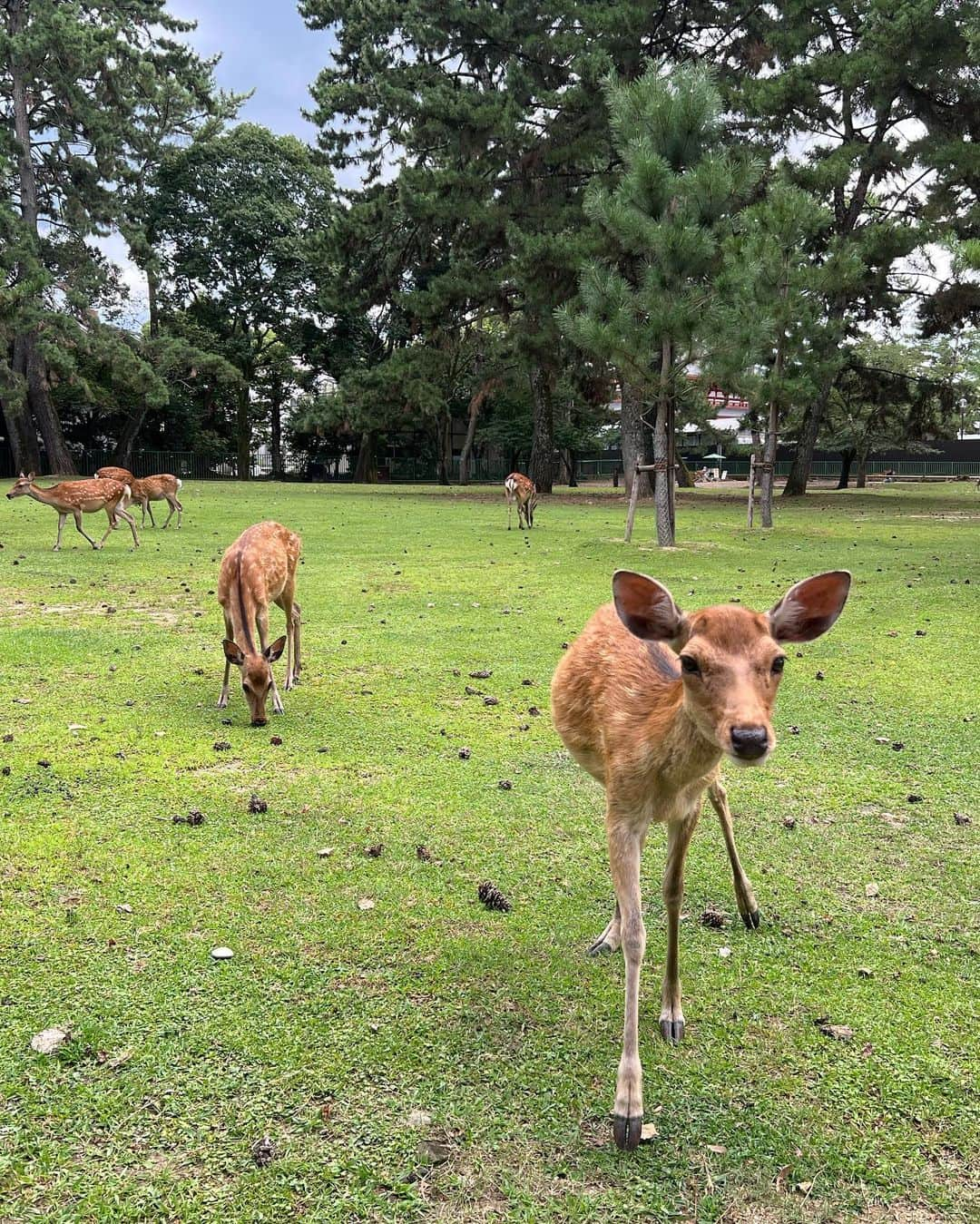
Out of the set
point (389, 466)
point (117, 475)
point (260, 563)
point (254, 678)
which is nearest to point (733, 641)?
point (254, 678)

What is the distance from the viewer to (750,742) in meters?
2.03

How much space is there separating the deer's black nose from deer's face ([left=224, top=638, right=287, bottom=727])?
12.8 ft

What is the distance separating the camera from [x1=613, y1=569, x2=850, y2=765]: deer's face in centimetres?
210

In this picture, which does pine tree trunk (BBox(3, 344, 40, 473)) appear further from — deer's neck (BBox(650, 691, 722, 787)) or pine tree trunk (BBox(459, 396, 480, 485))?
deer's neck (BBox(650, 691, 722, 787))

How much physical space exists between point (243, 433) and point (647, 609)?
4099cm

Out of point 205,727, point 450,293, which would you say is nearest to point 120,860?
point 205,727

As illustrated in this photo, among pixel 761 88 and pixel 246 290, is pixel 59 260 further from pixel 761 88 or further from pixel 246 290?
pixel 761 88

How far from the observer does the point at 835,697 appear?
6051 mm

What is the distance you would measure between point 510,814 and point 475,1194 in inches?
83.3

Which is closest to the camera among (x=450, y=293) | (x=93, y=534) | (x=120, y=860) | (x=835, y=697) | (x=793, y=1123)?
(x=793, y=1123)

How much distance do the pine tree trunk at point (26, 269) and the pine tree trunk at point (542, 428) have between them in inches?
605

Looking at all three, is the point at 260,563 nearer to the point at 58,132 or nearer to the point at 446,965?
the point at 446,965

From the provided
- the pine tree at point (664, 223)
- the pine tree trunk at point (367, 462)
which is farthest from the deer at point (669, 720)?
the pine tree trunk at point (367, 462)

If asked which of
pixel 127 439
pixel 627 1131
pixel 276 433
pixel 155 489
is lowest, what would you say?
pixel 627 1131
